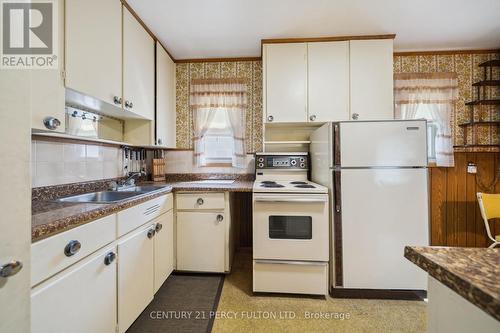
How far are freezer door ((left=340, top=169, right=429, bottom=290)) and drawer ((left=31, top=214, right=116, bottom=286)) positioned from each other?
63.9 inches

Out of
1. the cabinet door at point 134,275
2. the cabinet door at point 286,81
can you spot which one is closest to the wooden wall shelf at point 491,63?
the cabinet door at point 286,81

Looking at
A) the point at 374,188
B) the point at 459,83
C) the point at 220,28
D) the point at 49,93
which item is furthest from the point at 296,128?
the point at 49,93

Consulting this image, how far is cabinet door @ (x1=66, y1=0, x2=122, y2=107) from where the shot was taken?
1150mm

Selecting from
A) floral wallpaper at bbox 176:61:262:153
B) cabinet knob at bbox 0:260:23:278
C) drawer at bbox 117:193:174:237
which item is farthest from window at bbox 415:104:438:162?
cabinet knob at bbox 0:260:23:278

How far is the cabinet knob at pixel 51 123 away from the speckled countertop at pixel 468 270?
4.93ft

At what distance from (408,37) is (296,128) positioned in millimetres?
1436

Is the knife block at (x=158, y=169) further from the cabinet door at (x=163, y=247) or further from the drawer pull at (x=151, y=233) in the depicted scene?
the drawer pull at (x=151, y=233)

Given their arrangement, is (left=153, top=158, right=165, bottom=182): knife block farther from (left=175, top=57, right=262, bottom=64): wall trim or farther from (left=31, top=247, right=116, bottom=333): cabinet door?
(left=31, top=247, right=116, bottom=333): cabinet door

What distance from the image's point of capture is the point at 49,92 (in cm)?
102

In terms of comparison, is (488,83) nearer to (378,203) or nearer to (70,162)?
(378,203)

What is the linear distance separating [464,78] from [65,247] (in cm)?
382

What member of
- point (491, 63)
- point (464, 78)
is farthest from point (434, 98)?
point (491, 63)

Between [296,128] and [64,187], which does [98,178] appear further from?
[296,128]

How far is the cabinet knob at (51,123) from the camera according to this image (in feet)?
3.28
